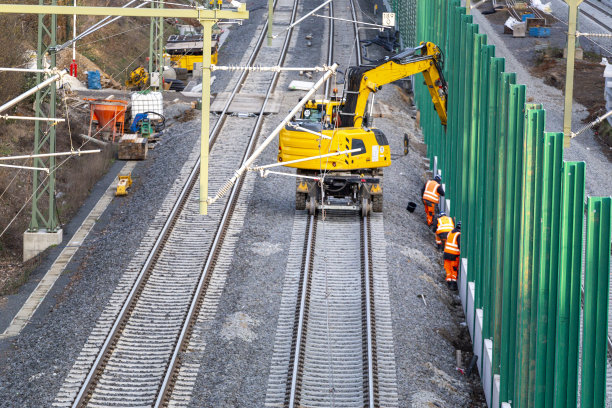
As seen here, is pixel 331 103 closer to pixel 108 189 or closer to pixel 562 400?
pixel 108 189

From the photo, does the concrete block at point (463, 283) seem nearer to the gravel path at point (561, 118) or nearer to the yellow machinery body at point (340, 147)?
the yellow machinery body at point (340, 147)

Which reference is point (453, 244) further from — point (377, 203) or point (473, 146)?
point (377, 203)

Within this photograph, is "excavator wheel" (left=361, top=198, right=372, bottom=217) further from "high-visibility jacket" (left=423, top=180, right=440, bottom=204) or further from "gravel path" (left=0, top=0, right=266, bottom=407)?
"gravel path" (left=0, top=0, right=266, bottom=407)

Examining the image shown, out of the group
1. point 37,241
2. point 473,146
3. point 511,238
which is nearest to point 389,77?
point 473,146

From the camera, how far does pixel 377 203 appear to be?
84.8 feet

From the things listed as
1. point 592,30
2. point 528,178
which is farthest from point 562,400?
point 592,30

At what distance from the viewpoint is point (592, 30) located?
52.8 m

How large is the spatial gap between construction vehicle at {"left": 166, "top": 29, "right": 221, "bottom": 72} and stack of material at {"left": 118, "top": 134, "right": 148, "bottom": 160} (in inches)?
509

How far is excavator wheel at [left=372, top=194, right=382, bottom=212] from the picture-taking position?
84.5ft

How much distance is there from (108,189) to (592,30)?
32202mm

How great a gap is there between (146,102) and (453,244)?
52.7 feet

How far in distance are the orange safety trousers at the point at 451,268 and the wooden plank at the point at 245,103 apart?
15030 mm

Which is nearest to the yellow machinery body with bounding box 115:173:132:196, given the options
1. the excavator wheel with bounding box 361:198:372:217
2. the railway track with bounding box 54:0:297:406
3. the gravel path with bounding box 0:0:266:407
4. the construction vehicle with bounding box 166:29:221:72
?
the gravel path with bounding box 0:0:266:407

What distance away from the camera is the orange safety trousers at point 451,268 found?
→ 2256 cm
